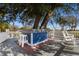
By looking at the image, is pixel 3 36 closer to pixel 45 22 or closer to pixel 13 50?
pixel 13 50

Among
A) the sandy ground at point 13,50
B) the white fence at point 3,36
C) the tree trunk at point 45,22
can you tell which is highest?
the tree trunk at point 45,22

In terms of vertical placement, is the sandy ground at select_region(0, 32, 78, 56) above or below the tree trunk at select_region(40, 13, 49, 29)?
below

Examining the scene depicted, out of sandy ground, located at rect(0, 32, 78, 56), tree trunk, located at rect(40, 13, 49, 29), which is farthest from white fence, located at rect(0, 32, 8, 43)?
tree trunk, located at rect(40, 13, 49, 29)

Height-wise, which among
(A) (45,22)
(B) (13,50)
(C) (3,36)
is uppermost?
(A) (45,22)

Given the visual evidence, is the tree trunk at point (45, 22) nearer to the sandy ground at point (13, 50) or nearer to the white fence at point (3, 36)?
the sandy ground at point (13, 50)

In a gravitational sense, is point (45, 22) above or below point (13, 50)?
above

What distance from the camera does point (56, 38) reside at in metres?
1.62

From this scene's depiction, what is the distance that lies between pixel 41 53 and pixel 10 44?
0.32 m

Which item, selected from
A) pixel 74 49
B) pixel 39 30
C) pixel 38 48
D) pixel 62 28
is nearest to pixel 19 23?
pixel 39 30

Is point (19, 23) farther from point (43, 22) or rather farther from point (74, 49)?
point (74, 49)

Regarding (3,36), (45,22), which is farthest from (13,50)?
(45,22)

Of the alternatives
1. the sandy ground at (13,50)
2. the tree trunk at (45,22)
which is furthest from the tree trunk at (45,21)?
the sandy ground at (13,50)

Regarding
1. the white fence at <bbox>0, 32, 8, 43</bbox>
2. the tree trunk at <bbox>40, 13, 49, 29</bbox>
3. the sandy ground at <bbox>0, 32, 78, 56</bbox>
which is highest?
the tree trunk at <bbox>40, 13, 49, 29</bbox>

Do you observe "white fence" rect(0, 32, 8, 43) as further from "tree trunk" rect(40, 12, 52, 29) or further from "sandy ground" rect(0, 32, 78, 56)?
"tree trunk" rect(40, 12, 52, 29)
